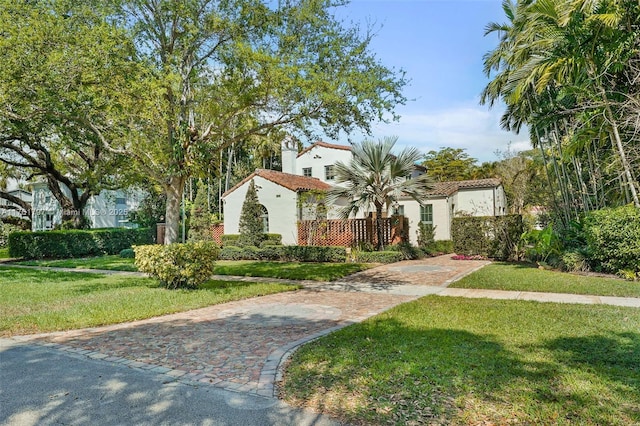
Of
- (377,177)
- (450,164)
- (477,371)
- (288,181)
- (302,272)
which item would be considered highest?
(450,164)

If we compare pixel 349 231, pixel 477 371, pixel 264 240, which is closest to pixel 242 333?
pixel 477 371

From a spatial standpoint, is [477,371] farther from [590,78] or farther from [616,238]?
[590,78]

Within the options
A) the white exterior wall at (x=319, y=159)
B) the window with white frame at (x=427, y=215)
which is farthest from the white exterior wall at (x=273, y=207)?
the window with white frame at (x=427, y=215)

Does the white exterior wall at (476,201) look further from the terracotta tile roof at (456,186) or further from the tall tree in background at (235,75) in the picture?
the tall tree in background at (235,75)

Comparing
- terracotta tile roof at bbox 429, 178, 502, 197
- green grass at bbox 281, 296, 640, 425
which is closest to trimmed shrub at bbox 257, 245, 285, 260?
terracotta tile roof at bbox 429, 178, 502, 197

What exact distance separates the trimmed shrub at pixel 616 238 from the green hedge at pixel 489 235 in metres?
5.20

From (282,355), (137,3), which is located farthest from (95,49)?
(282,355)

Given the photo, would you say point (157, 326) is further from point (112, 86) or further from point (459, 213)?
point (459, 213)

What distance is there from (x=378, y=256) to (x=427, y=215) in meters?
8.61

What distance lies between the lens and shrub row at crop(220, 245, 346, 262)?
18.2m

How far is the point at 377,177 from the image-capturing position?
18438 mm

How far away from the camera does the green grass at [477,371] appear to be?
3.54 m

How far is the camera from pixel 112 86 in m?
9.71

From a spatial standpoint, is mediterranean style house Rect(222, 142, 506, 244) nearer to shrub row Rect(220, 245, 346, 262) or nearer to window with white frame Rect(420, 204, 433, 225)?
window with white frame Rect(420, 204, 433, 225)
